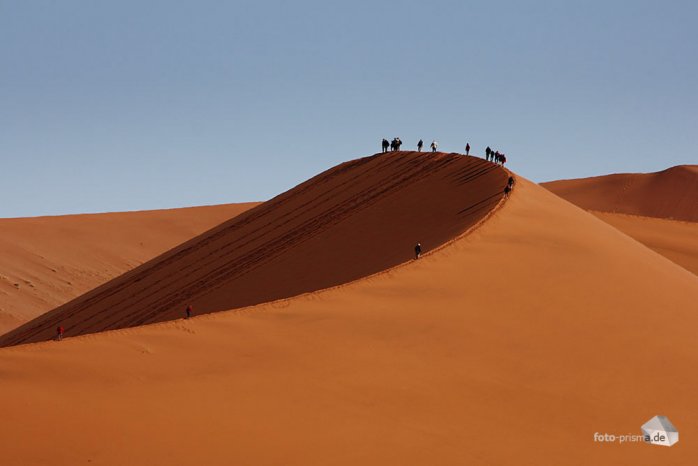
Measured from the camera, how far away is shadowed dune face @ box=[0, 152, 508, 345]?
24.4 meters

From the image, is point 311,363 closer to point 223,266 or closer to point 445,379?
point 445,379

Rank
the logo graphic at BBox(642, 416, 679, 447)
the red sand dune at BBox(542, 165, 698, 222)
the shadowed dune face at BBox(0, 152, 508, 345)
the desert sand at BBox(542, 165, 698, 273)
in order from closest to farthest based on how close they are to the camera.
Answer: the logo graphic at BBox(642, 416, 679, 447) < the shadowed dune face at BBox(0, 152, 508, 345) < the desert sand at BBox(542, 165, 698, 273) < the red sand dune at BBox(542, 165, 698, 222)

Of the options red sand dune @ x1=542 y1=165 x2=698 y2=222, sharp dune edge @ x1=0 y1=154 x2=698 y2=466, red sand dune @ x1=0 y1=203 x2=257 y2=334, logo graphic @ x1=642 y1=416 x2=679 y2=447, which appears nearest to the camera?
sharp dune edge @ x1=0 y1=154 x2=698 y2=466

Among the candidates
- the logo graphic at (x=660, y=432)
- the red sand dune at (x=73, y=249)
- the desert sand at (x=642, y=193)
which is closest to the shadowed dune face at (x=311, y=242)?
the logo graphic at (x=660, y=432)

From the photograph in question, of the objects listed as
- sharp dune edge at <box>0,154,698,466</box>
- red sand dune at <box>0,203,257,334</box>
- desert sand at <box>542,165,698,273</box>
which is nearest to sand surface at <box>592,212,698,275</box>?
desert sand at <box>542,165,698,273</box>

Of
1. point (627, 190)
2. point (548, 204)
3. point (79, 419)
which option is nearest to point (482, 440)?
point (79, 419)

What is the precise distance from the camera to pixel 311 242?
93.1 feet

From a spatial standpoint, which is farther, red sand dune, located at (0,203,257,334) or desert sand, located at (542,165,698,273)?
desert sand, located at (542,165,698,273)

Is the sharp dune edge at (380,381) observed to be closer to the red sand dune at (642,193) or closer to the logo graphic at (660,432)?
the logo graphic at (660,432)

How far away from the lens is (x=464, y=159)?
33125 millimetres

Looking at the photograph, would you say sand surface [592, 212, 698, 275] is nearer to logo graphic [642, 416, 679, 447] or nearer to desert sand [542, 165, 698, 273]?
desert sand [542, 165, 698, 273]

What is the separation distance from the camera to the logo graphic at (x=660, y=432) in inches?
506

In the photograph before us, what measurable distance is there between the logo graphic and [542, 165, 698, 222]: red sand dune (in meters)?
66.8

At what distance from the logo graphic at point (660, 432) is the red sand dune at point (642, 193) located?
66.8 metres
